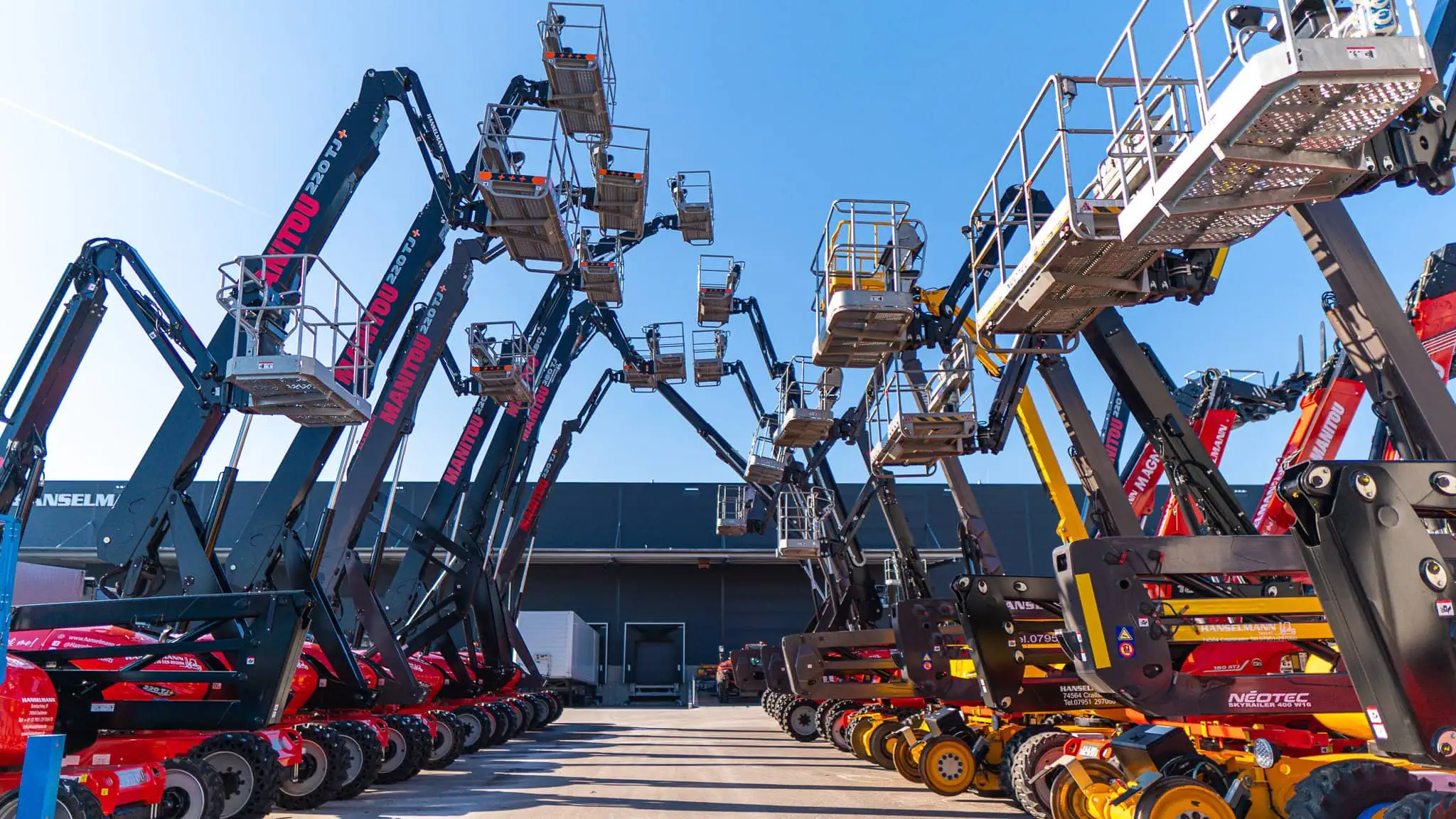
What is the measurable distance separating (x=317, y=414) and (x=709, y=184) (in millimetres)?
10346

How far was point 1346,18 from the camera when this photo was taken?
472cm

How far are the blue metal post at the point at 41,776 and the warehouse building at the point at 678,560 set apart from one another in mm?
43742

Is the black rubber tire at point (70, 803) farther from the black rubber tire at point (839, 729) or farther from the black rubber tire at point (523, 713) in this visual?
the black rubber tire at point (523, 713)

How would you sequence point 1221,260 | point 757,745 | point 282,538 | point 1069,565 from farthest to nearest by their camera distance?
point 757,745
point 282,538
point 1221,260
point 1069,565

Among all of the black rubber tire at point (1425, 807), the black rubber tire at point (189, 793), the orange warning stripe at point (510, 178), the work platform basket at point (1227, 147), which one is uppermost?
the orange warning stripe at point (510, 178)

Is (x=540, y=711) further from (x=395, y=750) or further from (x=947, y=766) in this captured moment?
(x=947, y=766)

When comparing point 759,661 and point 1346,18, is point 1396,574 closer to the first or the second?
point 1346,18

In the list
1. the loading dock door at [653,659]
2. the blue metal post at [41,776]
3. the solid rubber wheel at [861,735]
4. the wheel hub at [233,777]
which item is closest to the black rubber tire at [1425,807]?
the blue metal post at [41,776]

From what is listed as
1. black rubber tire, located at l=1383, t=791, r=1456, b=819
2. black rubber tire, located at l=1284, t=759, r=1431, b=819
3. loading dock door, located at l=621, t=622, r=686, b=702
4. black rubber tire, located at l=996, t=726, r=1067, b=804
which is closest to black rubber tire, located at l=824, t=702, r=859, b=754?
black rubber tire, located at l=996, t=726, r=1067, b=804

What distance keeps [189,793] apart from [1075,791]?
23.4ft

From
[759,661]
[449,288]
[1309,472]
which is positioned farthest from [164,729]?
[759,661]

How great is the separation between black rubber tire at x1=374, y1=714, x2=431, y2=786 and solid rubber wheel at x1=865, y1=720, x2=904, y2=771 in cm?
670

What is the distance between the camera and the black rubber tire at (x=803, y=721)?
2192cm

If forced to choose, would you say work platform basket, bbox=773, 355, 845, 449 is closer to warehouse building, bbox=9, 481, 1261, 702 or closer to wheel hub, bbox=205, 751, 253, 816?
wheel hub, bbox=205, 751, 253, 816
